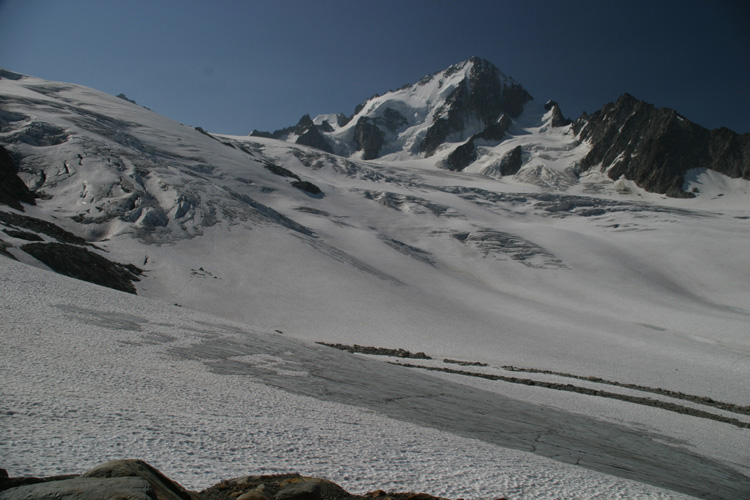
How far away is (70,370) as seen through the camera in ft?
21.9

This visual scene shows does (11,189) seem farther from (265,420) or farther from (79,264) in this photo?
(265,420)

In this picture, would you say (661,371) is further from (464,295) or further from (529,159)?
(529,159)

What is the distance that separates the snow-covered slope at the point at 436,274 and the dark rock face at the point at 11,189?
4.33ft

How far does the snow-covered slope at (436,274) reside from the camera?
47.0 feet

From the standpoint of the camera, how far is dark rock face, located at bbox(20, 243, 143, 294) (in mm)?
21094

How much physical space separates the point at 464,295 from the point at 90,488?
4269 cm

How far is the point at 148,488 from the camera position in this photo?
279cm

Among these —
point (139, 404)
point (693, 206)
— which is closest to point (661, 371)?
point (139, 404)

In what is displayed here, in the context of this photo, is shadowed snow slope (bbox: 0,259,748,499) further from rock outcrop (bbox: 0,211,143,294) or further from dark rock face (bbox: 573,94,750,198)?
dark rock face (bbox: 573,94,750,198)

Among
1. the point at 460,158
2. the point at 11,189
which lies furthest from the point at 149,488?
the point at 460,158

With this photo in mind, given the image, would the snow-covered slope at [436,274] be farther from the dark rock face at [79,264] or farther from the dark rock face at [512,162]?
the dark rock face at [512,162]

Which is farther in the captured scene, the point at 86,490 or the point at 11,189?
the point at 11,189

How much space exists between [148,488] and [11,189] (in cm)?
4069

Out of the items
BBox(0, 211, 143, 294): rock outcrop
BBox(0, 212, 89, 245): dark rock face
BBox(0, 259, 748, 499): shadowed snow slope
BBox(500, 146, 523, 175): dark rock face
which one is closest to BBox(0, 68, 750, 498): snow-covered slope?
BBox(0, 259, 748, 499): shadowed snow slope
